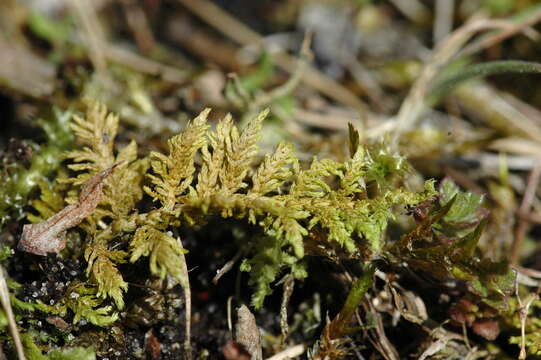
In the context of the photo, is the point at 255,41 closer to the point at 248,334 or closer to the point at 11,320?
the point at 248,334

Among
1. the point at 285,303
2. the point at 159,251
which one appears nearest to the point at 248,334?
the point at 285,303

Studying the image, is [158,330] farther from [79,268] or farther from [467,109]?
[467,109]

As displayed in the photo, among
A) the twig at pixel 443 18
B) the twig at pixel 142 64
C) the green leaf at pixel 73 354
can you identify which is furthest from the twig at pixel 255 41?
the green leaf at pixel 73 354

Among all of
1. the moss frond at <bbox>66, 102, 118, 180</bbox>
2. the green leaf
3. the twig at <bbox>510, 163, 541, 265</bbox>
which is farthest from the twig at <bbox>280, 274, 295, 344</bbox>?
the twig at <bbox>510, 163, 541, 265</bbox>

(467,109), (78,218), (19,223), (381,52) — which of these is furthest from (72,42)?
(467,109)

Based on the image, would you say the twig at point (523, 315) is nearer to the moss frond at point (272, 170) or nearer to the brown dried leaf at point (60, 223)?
the moss frond at point (272, 170)
